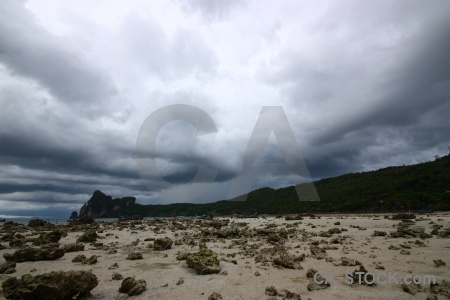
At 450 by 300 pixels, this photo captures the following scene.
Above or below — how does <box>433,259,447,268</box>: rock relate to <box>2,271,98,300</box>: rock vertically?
below

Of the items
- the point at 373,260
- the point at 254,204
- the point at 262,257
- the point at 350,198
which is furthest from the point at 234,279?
the point at 254,204

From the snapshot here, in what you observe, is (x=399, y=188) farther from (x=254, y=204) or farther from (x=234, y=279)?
(x=234, y=279)

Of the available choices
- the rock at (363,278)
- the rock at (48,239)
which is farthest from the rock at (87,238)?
the rock at (363,278)

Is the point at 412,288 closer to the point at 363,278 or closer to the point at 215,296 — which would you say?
the point at 363,278

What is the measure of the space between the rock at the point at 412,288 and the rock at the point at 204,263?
5.72m

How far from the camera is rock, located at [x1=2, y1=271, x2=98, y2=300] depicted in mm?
5805

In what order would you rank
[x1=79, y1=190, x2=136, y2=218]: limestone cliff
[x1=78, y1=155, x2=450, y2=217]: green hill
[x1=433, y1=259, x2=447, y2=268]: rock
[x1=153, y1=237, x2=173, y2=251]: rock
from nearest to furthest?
[x1=433, y1=259, x2=447, y2=268]: rock, [x1=153, y1=237, x2=173, y2=251]: rock, [x1=78, y1=155, x2=450, y2=217]: green hill, [x1=79, y1=190, x2=136, y2=218]: limestone cliff

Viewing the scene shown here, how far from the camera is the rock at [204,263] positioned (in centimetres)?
870

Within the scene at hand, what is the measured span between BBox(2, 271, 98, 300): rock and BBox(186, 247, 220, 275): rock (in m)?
3.53

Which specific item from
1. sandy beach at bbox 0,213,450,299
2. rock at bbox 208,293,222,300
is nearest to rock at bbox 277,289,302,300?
sandy beach at bbox 0,213,450,299

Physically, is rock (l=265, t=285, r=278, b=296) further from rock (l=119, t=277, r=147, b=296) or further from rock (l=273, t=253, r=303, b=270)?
rock (l=119, t=277, r=147, b=296)

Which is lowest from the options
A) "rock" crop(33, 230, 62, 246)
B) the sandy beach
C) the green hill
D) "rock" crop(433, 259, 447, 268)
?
the sandy beach

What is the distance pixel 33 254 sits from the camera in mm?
10953


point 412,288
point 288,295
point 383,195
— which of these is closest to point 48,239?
point 288,295
